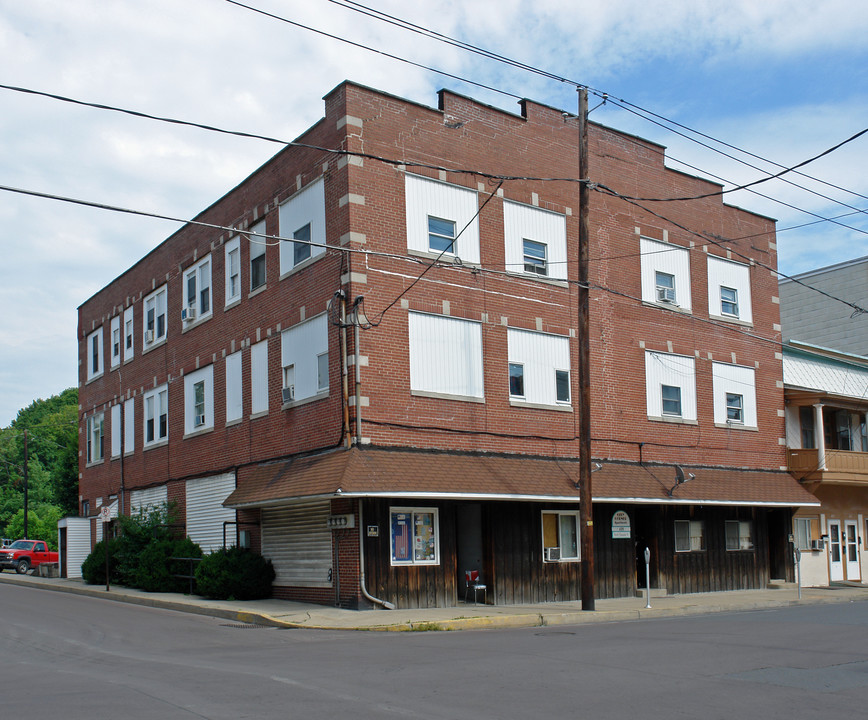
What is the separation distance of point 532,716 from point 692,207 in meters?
23.7

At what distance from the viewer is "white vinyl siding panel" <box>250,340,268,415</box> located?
25500mm

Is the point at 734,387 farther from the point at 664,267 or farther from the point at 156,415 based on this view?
the point at 156,415

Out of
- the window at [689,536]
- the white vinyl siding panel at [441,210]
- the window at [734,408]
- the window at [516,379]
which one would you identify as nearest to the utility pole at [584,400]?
the window at [516,379]

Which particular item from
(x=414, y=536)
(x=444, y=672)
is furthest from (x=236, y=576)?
(x=444, y=672)

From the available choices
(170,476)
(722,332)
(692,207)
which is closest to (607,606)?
(722,332)

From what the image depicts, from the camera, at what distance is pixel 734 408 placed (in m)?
29.9

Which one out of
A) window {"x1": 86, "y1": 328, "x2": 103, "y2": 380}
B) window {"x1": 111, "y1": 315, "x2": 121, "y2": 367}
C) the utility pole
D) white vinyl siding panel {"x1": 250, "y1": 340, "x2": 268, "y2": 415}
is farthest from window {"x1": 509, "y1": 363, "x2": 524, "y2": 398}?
window {"x1": 86, "y1": 328, "x2": 103, "y2": 380}

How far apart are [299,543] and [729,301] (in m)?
16.1

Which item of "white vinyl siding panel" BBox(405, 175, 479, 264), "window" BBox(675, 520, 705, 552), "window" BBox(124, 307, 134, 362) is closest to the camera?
"white vinyl siding panel" BBox(405, 175, 479, 264)

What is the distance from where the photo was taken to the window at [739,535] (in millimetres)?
28938

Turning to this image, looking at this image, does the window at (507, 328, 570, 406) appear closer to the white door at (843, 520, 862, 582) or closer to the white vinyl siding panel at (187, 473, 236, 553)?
A: the white vinyl siding panel at (187, 473, 236, 553)

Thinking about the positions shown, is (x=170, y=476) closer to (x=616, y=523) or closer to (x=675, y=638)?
(x=616, y=523)

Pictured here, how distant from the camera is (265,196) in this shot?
25.9 m

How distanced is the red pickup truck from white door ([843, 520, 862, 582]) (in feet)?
114
